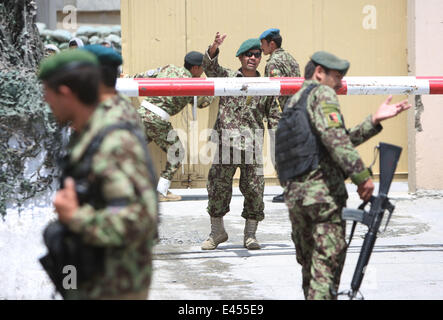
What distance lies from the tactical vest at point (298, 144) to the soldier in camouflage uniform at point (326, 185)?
3 cm

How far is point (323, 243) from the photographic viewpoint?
3.88 meters

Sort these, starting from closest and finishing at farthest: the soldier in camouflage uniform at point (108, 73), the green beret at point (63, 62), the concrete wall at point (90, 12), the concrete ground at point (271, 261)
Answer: the green beret at point (63, 62) → the soldier in camouflage uniform at point (108, 73) → the concrete ground at point (271, 261) → the concrete wall at point (90, 12)

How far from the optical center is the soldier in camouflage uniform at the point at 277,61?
7.88 metres

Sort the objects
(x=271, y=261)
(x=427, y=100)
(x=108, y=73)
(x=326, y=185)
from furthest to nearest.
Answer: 1. (x=427, y=100)
2. (x=271, y=261)
3. (x=326, y=185)
4. (x=108, y=73)

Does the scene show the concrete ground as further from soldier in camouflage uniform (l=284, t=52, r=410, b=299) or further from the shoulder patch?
the shoulder patch

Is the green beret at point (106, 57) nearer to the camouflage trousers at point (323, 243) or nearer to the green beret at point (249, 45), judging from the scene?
the camouflage trousers at point (323, 243)

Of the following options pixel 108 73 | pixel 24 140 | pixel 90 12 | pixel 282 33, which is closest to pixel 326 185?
pixel 108 73

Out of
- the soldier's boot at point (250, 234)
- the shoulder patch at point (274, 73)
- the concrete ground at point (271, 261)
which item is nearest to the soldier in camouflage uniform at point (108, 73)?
the concrete ground at point (271, 261)

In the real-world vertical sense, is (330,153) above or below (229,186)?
above

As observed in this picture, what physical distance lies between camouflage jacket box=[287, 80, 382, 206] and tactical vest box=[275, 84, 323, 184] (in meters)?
0.04

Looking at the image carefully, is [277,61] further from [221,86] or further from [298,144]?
[298,144]

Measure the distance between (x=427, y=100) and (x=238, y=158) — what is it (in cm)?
392

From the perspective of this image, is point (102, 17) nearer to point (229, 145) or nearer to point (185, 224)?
point (185, 224)
